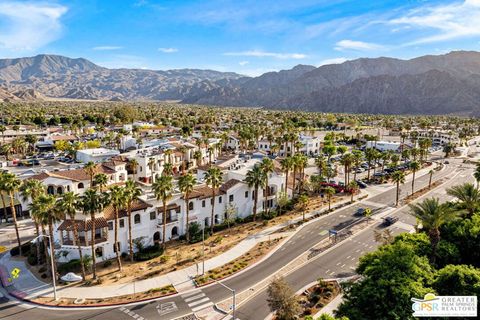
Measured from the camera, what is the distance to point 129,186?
45000 millimetres

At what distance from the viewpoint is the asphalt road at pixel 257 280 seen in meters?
35.3

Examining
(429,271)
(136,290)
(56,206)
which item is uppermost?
(56,206)

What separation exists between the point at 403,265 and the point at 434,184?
68687 millimetres

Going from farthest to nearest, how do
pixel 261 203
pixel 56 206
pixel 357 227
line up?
1. pixel 261 203
2. pixel 357 227
3. pixel 56 206

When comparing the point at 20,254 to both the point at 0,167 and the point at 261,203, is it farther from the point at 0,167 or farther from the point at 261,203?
the point at 0,167

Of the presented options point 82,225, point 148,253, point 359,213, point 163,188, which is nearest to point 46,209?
point 82,225

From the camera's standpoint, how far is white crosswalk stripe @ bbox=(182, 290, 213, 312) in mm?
36494

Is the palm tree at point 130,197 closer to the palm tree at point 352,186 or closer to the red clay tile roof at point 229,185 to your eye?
the red clay tile roof at point 229,185

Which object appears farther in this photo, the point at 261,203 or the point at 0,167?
the point at 0,167

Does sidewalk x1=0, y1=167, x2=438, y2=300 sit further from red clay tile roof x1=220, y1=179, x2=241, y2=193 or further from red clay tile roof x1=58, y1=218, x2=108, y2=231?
red clay tile roof x1=220, y1=179, x2=241, y2=193

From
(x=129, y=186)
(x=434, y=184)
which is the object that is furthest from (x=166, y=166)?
(x=434, y=184)

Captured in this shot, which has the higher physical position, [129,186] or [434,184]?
[129,186]

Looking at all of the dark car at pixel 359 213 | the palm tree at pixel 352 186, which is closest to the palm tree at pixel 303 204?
the dark car at pixel 359 213

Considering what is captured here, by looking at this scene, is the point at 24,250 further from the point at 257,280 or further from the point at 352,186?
the point at 352,186
